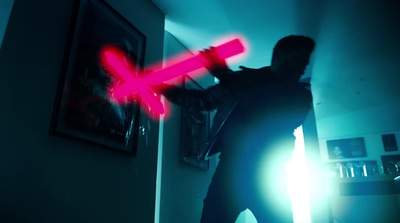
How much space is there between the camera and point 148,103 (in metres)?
1.56

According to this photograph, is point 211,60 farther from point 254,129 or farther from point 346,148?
point 346,148

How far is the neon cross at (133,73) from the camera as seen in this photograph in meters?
1.26

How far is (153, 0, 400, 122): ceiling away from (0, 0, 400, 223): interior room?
0.01 meters

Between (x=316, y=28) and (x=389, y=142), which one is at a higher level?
(x=316, y=28)

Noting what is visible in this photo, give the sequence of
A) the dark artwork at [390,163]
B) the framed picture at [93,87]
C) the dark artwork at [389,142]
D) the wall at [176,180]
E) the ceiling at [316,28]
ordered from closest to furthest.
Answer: the framed picture at [93,87] → the wall at [176,180] → the ceiling at [316,28] → the dark artwork at [390,163] → the dark artwork at [389,142]

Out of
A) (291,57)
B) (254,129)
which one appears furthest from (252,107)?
(291,57)

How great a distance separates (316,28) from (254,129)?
4.44ft

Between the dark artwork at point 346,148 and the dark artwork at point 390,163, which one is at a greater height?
the dark artwork at point 346,148

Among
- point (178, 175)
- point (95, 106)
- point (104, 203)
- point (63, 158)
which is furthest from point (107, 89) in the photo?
point (178, 175)

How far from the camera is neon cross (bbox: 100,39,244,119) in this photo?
126 cm

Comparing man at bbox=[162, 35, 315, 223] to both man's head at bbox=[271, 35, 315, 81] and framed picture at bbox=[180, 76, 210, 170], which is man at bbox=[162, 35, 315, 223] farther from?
framed picture at bbox=[180, 76, 210, 170]

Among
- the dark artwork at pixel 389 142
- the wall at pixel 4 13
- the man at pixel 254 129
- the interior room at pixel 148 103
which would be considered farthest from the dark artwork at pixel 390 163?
the wall at pixel 4 13

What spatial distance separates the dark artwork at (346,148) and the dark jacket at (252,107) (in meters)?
4.04

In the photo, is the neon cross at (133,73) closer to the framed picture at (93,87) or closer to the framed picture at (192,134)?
the framed picture at (93,87)
